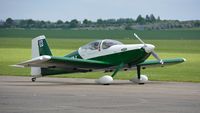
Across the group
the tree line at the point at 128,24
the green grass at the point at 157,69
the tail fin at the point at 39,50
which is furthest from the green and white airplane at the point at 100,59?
the tree line at the point at 128,24

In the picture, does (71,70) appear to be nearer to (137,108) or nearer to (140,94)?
(140,94)

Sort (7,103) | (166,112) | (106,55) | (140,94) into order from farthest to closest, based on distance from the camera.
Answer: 1. (106,55)
2. (140,94)
3. (7,103)
4. (166,112)

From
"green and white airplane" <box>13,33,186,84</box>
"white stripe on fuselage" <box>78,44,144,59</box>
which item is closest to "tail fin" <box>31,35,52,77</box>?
"green and white airplane" <box>13,33,186,84</box>

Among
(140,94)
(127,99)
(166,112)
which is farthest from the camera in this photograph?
(140,94)

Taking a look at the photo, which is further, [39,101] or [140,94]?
[140,94]

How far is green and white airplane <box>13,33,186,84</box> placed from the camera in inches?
947

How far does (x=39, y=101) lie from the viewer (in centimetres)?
1623

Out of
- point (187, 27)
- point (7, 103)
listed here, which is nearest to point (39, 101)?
point (7, 103)

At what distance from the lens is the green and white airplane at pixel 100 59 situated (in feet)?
78.9

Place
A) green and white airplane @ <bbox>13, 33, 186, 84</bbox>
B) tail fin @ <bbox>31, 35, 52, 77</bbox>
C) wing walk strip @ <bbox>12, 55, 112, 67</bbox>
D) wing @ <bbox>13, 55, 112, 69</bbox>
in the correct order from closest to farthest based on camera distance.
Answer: wing walk strip @ <bbox>12, 55, 112, 67</bbox> < wing @ <bbox>13, 55, 112, 69</bbox> < green and white airplane @ <bbox>13, 33, 186, 84</bbox> < tail fin @ <bbox>31, 35, 52, 77</bbox>

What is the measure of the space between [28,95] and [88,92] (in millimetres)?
2272

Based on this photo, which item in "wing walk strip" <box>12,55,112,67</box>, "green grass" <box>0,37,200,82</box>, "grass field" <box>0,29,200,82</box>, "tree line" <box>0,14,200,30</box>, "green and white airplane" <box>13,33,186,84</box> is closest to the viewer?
"wing walk strip" <box>12,55,112,67</box>

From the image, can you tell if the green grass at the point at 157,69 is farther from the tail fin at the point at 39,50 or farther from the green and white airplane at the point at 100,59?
the tail fin at the point at 39,50

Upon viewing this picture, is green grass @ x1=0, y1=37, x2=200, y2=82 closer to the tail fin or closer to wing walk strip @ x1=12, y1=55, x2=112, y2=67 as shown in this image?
wing walk strip @ x1=12, y1=55, x2=112, y2=67
